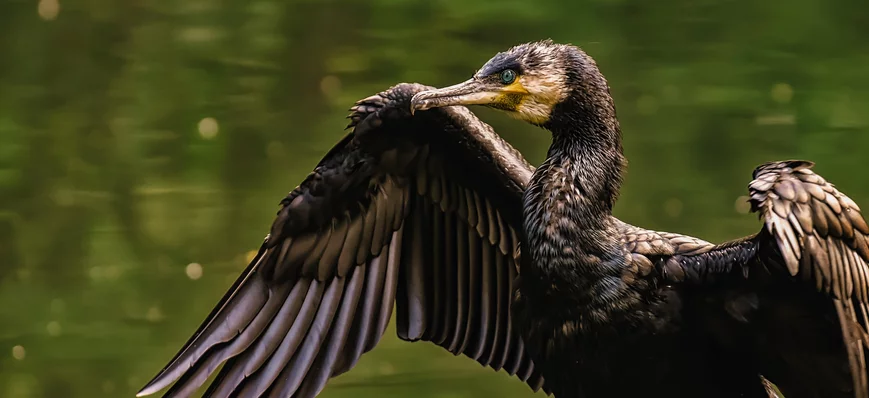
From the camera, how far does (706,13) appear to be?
5984 mm

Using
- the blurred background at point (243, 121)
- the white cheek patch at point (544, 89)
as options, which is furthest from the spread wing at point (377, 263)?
the blurred background at point (243, 121)

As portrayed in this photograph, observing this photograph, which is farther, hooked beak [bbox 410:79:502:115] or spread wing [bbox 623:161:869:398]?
hooked beak [bbox 410:79:502:115]

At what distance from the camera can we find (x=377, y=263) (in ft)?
15.2

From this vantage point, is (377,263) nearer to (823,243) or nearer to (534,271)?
(534,271)

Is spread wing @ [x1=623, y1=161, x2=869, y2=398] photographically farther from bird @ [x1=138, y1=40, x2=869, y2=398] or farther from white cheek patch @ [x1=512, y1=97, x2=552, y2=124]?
white cheek patch @ [x1=512, y1=97, x2=552, y2=124]

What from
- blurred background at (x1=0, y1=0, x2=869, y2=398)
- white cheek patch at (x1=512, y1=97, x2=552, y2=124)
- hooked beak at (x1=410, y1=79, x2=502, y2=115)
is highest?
blurred background at (x1=0, y1=0, x2=869, y2=398)

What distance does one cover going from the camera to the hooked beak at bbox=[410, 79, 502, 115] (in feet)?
12.9

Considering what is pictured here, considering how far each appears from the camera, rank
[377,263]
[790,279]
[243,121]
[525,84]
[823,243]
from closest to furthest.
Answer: [823,243], [790,279], [525,84], [377,263], [243,121]

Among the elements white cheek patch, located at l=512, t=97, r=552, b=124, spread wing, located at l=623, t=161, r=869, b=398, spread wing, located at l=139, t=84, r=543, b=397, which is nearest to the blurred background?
spread wing, located at l=139, t=84, r=543, b=397

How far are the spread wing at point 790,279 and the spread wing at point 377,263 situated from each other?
775mm

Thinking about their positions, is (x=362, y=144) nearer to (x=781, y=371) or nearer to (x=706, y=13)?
(x=781, y=371)

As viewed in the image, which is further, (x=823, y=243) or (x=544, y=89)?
(x=544, y=89)

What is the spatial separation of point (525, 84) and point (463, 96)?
188 millimetres

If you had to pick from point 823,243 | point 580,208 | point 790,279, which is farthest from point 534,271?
point 823,243
